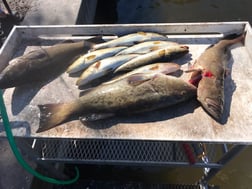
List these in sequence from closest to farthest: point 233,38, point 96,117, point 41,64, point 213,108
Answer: point 213,108, point 96,117, point 41,64, point 233,38

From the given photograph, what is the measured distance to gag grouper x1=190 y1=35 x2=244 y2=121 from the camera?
8.11ft

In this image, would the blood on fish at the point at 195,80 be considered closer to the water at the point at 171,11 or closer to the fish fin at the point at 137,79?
the fish fin at the point at 137,79

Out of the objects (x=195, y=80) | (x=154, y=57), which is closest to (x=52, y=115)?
(x=154, y=57)

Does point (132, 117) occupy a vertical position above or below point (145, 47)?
below

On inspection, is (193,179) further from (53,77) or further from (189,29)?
(53,77)

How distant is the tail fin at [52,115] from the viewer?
254 cm

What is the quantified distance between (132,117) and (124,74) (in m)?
0.57

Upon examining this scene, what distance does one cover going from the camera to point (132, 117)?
102 inches

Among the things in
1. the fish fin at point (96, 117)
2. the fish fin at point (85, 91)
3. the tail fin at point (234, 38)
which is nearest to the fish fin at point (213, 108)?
the fish fin at point (96, 117)

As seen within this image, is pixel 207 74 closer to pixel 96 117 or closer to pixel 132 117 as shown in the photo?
pixel 132 117

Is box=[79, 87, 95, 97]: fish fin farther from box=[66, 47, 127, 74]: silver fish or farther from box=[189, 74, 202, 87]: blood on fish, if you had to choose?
box=[189, 74, 202, 87]: blood on fish

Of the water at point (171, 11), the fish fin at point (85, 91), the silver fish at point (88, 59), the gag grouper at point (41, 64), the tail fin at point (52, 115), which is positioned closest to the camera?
the tail fin at point (52, 115)

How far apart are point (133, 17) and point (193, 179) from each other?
4640mm

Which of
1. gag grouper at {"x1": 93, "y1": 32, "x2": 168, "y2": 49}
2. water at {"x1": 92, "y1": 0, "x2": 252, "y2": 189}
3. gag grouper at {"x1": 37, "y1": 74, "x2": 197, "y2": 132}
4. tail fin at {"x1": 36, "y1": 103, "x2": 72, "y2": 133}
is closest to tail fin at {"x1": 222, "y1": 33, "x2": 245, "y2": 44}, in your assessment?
gag grouper at {"x1": 93, "y1": 32, "x2": 168, "y2": 49}
